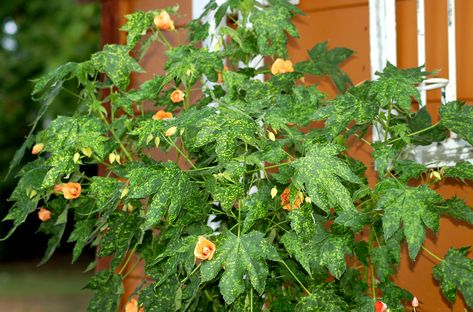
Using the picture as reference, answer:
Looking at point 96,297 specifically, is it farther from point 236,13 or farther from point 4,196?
point 4,196

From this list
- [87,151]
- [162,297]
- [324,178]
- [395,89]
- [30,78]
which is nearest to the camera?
[324,178]

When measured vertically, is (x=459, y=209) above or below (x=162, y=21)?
below

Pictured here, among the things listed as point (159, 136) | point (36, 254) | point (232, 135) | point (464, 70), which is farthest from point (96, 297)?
point (36, 254)

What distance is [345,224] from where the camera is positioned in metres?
2.48

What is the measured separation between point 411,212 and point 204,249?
0.56m

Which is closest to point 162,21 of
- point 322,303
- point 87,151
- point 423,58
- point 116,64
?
point 116,64

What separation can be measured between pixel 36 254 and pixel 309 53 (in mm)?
11656

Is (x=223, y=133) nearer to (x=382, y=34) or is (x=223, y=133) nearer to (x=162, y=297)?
(x=162, y=297)

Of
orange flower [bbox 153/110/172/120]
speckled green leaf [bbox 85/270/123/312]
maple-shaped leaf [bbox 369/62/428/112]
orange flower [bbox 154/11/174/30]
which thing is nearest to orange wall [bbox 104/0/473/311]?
orange flower [bbox 154/11/174/30]

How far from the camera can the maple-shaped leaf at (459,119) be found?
101 inches

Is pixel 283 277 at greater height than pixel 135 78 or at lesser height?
lesser

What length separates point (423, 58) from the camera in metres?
3.09

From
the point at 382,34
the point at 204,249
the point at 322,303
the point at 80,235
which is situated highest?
the point at 382,34

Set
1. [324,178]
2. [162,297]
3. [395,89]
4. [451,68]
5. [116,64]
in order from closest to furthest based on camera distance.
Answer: [324,178], [395,89], [162,297], [116,64], [451,68]
